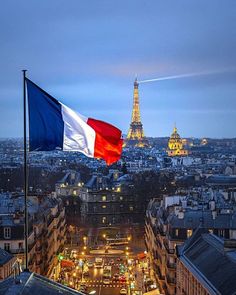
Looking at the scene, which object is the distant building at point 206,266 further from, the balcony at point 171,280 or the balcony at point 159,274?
the balcony at point 159,274

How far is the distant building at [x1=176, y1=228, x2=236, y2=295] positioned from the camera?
2812 centimetres

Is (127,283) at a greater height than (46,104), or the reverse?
(46,104)

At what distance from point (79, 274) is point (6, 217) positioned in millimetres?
13271

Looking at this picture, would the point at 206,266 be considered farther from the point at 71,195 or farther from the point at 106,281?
the point at 71,195

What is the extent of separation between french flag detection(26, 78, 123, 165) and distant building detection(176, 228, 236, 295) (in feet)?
38.1

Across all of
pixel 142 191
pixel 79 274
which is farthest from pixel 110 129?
pixel 142 191

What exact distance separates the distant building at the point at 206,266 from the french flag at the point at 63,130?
38.1ft

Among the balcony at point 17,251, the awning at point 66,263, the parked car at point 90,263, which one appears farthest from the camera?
the parked car at point 90,263

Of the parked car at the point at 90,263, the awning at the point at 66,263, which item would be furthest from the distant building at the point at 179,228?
the parked car at the point at 90,263

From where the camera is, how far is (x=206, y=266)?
31188 mm

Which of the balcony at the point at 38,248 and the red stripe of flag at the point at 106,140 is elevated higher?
the red stripe of flag at the point at 106,140

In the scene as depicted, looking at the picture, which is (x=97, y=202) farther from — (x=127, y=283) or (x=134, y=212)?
(x=127, y=283)

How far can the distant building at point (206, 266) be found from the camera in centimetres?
2812

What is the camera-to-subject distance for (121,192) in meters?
106
